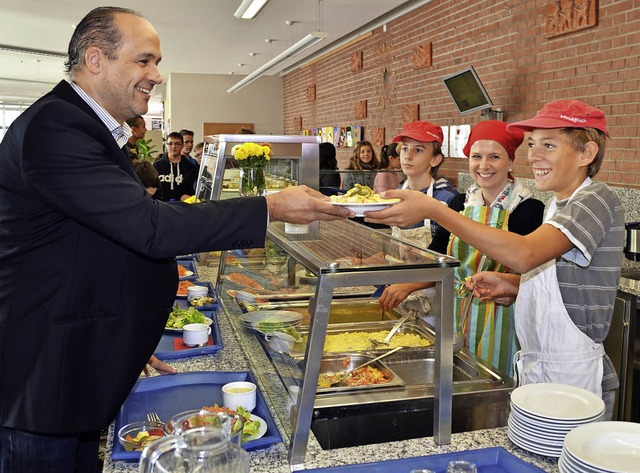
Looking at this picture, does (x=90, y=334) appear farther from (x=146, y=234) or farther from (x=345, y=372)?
(x=345, y=372)

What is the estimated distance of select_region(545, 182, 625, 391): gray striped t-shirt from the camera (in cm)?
181

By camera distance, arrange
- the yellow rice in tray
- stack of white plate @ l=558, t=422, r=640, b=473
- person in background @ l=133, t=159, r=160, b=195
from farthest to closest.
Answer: person in background @ l=133, t=159, r=160, b=195 < the yellow rice in tray < stack of white plate @ l=558, t=422, r=640, b=473

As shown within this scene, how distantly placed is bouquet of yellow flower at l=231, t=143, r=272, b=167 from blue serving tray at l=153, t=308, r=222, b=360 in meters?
0.90

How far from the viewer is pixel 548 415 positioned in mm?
1583

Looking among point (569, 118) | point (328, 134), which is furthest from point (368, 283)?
point (328, 134)

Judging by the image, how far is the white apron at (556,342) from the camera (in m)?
1.96

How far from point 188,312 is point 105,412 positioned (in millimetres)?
1090

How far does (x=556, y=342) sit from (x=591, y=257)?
0.31 metres

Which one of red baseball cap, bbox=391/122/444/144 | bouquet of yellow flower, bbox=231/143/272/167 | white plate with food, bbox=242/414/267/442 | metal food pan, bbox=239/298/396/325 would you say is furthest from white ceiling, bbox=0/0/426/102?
white plate with food, bbox=242/414/267/442

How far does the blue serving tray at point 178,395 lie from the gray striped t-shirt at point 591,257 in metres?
1.00

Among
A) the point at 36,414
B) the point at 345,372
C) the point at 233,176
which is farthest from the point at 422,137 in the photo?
the point at 36,414

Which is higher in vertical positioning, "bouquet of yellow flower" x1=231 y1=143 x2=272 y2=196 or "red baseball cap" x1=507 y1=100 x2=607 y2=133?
"red baseball cap" x1=507 y1=100 x2=607 y2=133

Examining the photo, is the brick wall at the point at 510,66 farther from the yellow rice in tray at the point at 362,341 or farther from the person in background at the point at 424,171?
the yellow rice in tray at the point at 362,341

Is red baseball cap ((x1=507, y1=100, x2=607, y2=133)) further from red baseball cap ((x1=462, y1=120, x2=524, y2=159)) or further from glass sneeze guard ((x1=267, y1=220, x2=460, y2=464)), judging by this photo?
red baseball cap ((x1=462, y1=120, x2=524, y2=159))
